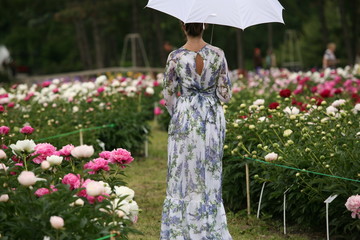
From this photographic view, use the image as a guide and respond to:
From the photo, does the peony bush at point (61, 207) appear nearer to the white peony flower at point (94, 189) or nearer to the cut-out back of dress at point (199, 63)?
the white peony flower at point (94, 189)

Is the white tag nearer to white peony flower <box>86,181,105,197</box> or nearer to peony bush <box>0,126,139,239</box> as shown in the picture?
peony bush <box>0,126,139,239</box>

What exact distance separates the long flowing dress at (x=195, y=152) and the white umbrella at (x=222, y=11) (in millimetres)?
229

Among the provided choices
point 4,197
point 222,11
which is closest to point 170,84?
point 222,11

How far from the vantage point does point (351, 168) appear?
5812 millimetres

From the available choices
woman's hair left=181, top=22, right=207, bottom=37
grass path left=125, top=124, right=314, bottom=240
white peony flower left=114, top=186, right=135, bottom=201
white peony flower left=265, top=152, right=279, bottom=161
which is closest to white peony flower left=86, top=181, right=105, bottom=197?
white peony flower left=114, top=186, right=135, bottom=201

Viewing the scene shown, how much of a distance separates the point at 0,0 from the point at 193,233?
36367mm

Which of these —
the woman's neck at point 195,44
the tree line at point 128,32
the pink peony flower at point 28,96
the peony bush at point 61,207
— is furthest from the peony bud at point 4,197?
the tree line at point 128,32

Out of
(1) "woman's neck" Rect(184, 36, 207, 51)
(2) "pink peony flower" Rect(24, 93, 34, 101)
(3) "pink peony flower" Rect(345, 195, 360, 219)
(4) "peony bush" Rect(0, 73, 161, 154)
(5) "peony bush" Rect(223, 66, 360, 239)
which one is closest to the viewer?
(3) "pink peony flower" Rect(345, 195, 360, 219)

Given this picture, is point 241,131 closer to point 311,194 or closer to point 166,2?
point 311,194

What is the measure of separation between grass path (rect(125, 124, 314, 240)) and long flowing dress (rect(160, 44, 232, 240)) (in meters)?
0.69

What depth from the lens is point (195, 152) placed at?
5.46 m

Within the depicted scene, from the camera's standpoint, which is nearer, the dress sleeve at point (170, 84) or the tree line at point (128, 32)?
the dress sleeve at point (170, 84)

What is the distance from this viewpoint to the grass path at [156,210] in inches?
256

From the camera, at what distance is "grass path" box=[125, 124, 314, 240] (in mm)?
6492
